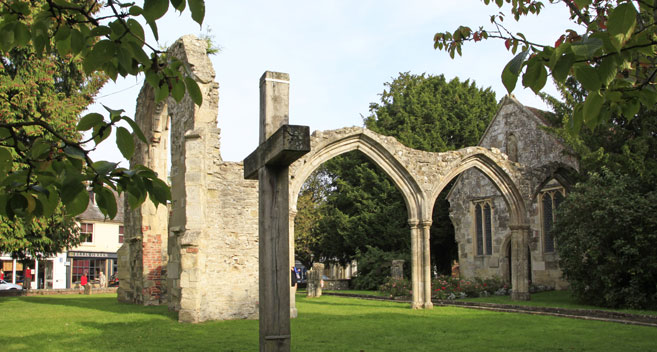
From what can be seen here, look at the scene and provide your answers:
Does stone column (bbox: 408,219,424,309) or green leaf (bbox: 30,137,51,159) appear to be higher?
green leaf (bbox: 30,137,51,159)

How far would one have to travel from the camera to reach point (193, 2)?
2.18 m

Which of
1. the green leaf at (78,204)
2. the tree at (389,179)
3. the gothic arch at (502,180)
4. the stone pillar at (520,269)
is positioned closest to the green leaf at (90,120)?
the green leaf at (78,204)

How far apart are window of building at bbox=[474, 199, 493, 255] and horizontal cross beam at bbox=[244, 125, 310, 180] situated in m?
21.4

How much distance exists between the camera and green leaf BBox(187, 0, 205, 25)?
2186mm

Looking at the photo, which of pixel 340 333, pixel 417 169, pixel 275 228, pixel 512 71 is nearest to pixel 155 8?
pixel 512 71

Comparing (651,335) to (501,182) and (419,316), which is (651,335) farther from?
(501,182)

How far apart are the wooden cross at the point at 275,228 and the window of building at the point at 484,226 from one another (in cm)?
2132

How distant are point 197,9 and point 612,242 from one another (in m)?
15.0

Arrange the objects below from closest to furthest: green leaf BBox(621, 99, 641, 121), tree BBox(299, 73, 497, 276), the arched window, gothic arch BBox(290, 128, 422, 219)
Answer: green leaf BBox(621, 99, 641, 121)
gothic arch BBox(290, 128, 422, 219)
the arched window
tree BBox(299, 73, 497, 276)

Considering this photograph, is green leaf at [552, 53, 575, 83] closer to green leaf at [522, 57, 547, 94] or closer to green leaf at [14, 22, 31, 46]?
green leaf at [522, 57, 547, 94]

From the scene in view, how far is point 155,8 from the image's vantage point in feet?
7.04

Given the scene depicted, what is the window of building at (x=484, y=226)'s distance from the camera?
24.5 metres

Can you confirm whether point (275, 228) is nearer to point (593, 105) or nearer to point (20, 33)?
point (20, 33)

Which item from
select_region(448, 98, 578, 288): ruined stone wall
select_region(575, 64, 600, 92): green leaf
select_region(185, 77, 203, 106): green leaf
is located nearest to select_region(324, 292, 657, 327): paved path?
select_region(448, 98, 578, 288): ruined stone wall
